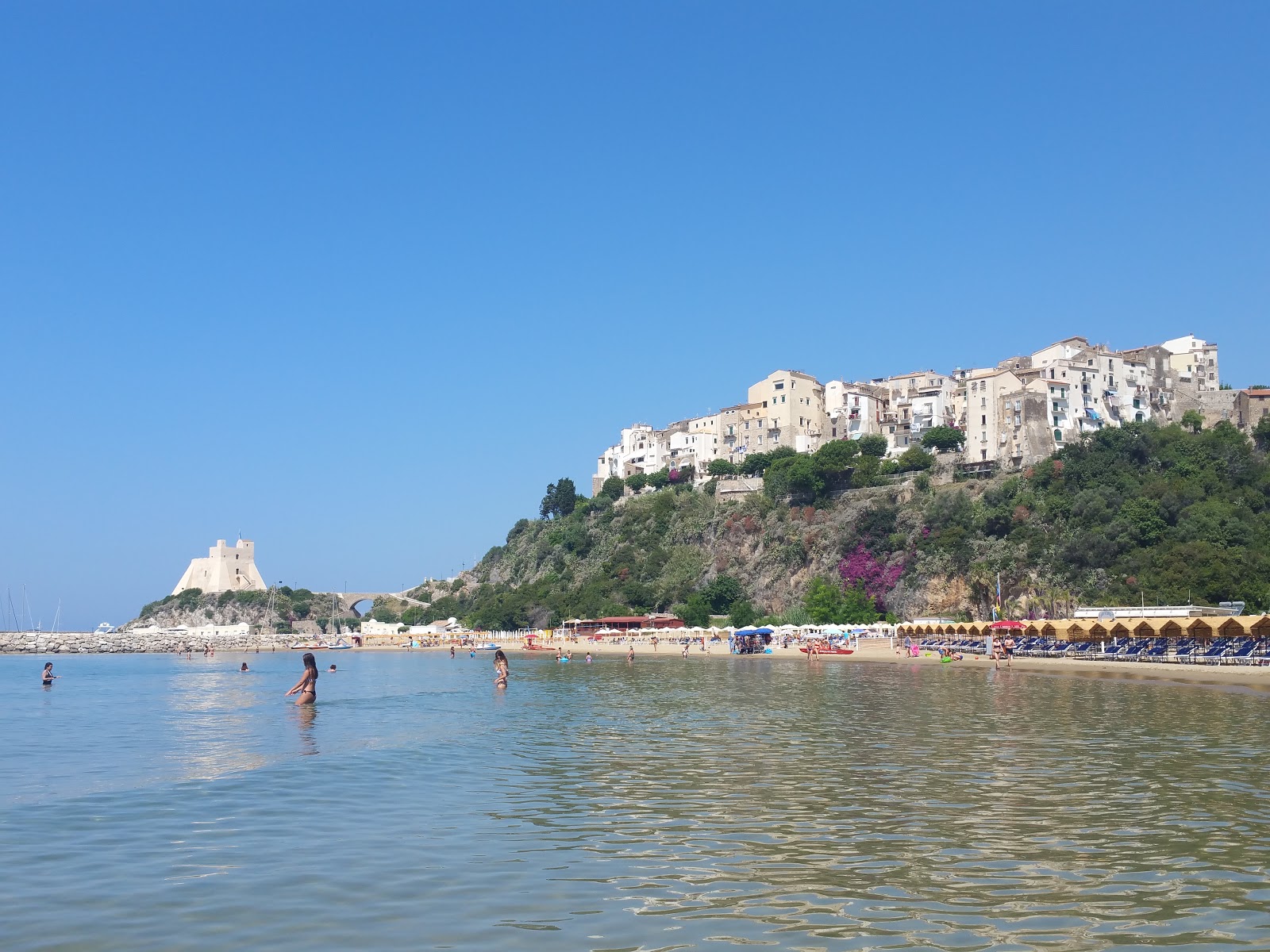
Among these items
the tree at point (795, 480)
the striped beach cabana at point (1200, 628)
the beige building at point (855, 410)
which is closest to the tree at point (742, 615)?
the tree at point (795, 480)

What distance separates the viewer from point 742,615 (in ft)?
297

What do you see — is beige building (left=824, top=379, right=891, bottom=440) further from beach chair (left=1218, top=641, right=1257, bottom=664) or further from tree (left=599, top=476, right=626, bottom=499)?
beach chair (left=1218, top=641, right=1257, bottom=664)

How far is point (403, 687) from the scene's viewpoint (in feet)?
150

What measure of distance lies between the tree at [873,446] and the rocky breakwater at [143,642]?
71.8 metres

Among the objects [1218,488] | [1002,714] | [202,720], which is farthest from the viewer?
[1218,488]

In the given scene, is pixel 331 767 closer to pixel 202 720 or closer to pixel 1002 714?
pixel 202 720

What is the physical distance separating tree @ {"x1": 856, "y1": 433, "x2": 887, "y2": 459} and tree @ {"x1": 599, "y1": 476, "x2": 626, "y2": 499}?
37.2 meters

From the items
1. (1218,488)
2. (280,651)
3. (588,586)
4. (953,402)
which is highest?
(953,402)

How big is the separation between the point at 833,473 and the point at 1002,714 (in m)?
73.8

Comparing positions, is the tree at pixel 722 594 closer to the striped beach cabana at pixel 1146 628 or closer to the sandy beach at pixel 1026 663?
the sandy beach at pixel 1026 663

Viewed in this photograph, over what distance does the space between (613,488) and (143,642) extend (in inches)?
2460

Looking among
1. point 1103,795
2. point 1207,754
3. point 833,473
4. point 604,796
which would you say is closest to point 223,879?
point 604,796

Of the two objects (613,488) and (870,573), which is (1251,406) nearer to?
(870,573)

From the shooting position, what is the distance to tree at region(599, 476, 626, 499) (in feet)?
445
